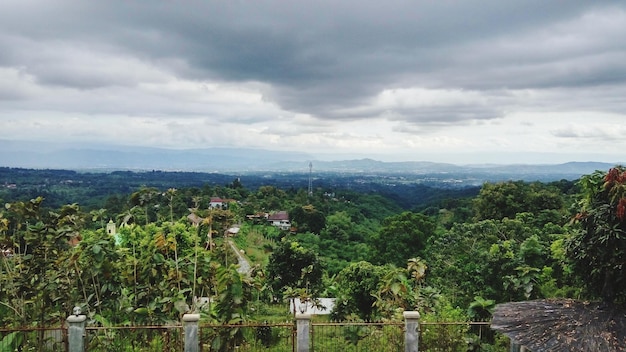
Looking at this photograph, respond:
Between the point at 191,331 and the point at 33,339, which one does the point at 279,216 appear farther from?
the point at 191,331

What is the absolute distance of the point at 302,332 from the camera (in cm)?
719

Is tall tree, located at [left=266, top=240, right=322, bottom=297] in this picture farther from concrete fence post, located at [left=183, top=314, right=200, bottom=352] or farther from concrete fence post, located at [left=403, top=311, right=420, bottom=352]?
concrete fence post, located at [left=183, top=314, right=200, bottom=352]

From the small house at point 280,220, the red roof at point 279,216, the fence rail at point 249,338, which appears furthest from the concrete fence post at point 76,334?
the red roof at point 279,216

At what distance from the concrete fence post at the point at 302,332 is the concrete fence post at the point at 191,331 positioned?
1.50 meters

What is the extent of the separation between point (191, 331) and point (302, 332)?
1659 mm

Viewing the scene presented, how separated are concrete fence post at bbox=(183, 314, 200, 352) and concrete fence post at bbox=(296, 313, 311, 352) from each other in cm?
150

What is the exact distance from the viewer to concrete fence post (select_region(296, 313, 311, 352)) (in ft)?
23.5

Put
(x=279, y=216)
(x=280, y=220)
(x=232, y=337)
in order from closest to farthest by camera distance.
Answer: (x=232, y=337), (x=280, y=220), (x=279, y=216)

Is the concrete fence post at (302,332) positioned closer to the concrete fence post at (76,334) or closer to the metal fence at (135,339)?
the metal fence at (135,339)

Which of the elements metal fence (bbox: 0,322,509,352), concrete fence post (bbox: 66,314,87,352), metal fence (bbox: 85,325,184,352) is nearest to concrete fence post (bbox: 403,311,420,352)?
metal fence (bbox: 0,322,509,352)

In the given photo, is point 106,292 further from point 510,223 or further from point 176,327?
point 510,223

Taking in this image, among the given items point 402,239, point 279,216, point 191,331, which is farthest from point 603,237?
point 279,216

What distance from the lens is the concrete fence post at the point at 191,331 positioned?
22.7 ft

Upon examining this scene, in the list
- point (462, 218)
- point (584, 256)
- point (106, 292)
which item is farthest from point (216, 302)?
point (462, 218)
